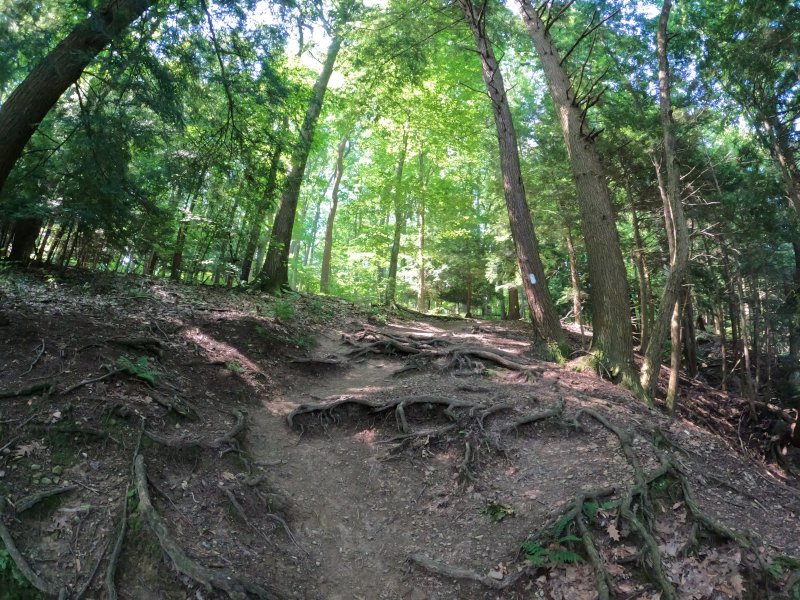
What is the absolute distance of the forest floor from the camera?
344 cm

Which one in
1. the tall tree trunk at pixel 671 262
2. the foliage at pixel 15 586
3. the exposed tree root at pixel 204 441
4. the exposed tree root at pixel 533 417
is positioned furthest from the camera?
the tall tree trunk at pixel 671 262

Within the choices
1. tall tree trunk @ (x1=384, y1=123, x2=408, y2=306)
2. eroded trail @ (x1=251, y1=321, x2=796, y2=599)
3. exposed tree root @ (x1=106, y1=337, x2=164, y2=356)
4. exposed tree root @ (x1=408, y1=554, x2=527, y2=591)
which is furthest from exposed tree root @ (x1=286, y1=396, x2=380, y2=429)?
tall tree trunk @ (x1=384, y1=123, x2=408, y2=306)

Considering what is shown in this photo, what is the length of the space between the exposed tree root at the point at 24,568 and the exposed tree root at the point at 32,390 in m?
1.50

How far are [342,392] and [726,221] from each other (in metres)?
13.1

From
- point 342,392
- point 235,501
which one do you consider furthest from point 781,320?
point 235,501

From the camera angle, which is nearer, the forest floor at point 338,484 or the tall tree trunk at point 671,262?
the forest floor at point 338,484

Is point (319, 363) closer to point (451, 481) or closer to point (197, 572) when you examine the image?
point (451, 481)

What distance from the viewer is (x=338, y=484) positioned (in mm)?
5285

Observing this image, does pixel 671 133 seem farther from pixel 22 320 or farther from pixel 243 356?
pixel 22 320

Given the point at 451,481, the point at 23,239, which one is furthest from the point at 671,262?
the point at 23,239

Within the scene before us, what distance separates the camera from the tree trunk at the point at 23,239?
9469 mm

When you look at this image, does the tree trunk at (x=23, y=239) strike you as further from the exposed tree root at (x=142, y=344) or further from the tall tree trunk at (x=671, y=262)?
the tall tree trunk at (x=671, y=262)

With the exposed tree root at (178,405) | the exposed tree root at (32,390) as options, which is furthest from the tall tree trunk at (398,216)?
the exposed tree root at (32,390)

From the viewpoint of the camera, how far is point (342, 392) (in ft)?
24.6
